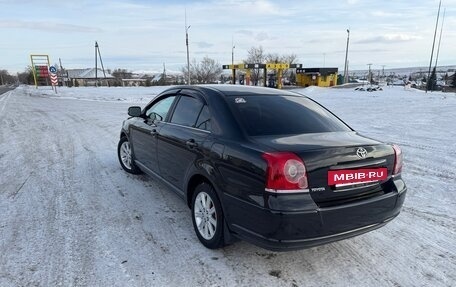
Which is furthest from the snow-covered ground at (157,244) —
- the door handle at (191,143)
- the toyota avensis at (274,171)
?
the door handle at (191,143)

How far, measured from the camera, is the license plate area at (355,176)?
287cm

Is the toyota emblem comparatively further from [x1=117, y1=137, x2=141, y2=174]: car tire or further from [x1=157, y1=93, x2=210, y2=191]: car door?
[x1=117, y1=137, x2=141, y2=174]: car tire

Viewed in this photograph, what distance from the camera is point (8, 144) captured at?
28.7 feet

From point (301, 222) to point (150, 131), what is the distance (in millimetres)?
2817

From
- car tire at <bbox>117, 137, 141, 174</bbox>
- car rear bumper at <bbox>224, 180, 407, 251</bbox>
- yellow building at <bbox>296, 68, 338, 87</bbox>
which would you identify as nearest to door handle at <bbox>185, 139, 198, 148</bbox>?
car rear bumper at <bbox>224, 180, 407, 251</bbox>

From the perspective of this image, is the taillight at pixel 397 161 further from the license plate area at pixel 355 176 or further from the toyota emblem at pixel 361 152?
the toyota emblem at pixel 361 152

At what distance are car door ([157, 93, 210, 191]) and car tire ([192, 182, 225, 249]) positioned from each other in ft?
1.01

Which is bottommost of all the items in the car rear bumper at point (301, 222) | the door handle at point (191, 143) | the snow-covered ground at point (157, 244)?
the snow-covered ground at point (157, 244)

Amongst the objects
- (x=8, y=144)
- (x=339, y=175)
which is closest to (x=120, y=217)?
(x=339, y=175)

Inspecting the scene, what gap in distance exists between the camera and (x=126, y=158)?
608 cm

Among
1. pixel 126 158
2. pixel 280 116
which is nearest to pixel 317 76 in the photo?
pixel 126 158

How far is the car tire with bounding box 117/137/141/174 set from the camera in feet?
A: 19.1

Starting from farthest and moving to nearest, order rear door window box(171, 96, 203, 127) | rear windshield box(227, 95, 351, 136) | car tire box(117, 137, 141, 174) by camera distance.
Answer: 1. car tire box(117, 137, 141, 174)
2. rear door window box(171, 96, 203, 127)
3. rear windshield box(227, 95, 351, 136)

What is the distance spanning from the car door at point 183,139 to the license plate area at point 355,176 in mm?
1216
